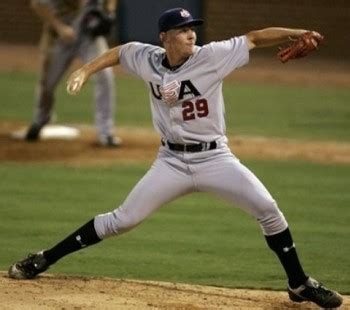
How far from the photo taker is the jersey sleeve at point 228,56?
23.7 ft

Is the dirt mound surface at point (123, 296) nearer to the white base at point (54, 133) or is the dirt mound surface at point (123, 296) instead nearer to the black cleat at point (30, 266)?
the black cleat at point (30, 266)

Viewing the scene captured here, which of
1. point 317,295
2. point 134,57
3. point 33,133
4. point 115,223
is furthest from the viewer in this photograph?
point 33,133

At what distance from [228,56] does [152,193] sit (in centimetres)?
97

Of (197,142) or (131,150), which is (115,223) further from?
(131,150)

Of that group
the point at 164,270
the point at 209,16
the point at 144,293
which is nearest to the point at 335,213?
the point at 164,270

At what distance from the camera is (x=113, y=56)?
752 cm

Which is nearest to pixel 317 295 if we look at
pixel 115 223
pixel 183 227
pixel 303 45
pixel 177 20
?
pixel 115 223

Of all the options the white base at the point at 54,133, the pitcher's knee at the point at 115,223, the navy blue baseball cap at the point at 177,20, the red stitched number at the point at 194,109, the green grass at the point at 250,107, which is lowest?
the green grass at the point at 250,107

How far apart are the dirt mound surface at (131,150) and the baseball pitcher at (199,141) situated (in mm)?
5461

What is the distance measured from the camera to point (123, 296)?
23.8 feet

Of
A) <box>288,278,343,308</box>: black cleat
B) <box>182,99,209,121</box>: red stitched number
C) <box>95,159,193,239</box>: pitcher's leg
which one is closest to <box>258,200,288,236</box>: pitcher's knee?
<box>288,278,343,308</box>: black cleat

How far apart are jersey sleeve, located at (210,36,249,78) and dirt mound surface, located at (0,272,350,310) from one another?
54.9 inches

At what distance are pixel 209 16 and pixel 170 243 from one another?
16.1 m

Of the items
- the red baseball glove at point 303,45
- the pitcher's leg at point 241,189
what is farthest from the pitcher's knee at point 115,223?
the red baseball glove at point 303,45
